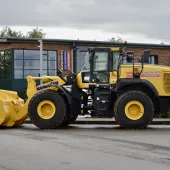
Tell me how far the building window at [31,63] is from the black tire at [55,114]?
28.5 metres

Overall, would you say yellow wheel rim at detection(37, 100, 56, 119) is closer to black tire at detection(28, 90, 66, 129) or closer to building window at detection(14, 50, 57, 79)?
black tire at detection(28, 90, 66, 129)

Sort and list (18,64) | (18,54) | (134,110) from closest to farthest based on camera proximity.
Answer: (134,110) < (18,54) < (18,64)

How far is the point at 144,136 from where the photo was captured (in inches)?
584

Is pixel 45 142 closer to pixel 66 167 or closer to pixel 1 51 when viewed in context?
pixel 66 167

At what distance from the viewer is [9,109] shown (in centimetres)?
1784

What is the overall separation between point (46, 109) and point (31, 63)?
2918 cm

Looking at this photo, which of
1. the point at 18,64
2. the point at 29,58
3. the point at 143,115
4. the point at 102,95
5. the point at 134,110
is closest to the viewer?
the point at 143,115

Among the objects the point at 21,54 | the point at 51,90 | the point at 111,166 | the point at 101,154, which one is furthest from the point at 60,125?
the point at 21,54

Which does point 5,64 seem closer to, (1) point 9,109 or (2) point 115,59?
(1) point 9,109

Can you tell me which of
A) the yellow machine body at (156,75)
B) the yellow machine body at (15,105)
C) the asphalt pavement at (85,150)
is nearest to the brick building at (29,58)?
the yellow machine body at (15,105)

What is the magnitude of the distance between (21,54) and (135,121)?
3023 centimetres

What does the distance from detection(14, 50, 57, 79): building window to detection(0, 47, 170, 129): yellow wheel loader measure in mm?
27760

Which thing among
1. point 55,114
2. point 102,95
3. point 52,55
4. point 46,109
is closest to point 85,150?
point 55,114

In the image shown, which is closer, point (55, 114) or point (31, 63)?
point (55, 114)
